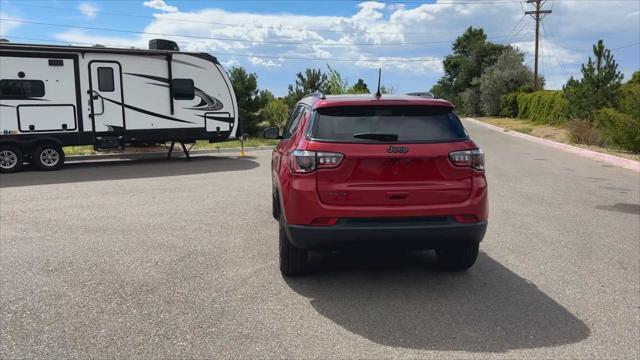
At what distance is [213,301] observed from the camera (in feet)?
15.1

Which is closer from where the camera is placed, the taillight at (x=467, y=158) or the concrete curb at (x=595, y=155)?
the taillight at (x=467, y=158)

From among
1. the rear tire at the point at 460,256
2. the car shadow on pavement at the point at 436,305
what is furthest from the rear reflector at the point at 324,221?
the rear tire at the point at 460,256

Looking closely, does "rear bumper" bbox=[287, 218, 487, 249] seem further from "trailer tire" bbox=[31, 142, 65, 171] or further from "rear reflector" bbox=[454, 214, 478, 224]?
"trailer tire" bbox=[31, 142, 65, 171]

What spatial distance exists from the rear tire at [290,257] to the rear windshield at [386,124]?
948 mm

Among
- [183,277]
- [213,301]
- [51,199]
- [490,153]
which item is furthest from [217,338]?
[490,153]

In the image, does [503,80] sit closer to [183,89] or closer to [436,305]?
[183,89]

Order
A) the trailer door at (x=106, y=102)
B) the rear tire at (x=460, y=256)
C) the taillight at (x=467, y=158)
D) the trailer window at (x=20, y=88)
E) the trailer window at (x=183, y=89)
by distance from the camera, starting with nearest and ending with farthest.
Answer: the taillight at (x=467, y=158), the rear tire at (x=460, y=256), the trailer window at (x=20, y=88), the trailer door at (x=106, y=102), the trailer window at (x=183, y=89)

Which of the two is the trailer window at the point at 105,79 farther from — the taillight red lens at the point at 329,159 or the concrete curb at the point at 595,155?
the concrete curb at the point at 595,155

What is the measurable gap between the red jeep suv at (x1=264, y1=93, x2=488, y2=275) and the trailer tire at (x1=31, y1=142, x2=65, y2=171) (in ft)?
37.4

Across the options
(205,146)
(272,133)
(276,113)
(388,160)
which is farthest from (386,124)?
(276,113)

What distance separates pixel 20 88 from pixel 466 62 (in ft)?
212

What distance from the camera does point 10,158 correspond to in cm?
1375

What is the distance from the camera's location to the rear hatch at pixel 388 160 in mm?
4512

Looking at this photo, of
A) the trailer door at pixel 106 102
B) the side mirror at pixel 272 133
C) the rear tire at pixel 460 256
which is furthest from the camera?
the trailer door at pixel 106 102
